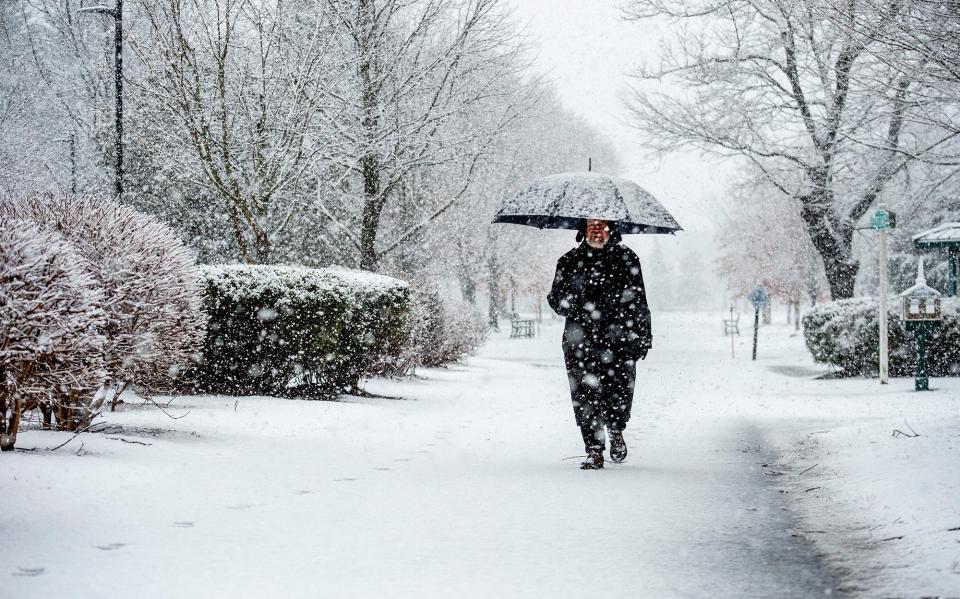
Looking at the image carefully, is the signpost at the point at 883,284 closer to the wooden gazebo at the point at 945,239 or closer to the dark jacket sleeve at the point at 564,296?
the wooden gazebo at the point at 945,239

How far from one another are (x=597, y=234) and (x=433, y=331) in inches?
450

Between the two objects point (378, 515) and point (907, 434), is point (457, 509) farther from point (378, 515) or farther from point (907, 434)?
point (907, 434)

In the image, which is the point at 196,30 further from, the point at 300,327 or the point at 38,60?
the point at 38,60

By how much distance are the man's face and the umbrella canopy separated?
0.09 m

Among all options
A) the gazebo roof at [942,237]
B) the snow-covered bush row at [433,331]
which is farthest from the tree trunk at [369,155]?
the gazebo roof at [942,237]

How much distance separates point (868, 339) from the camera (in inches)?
716

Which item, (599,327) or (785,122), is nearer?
(599,327)

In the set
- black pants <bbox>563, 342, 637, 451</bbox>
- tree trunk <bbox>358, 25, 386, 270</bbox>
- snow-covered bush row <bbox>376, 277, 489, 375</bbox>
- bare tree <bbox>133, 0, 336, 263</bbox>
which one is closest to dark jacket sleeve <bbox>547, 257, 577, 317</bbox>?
black pants <bbox>563, 342, 637, 451</bbox>

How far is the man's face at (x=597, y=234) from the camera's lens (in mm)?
7164

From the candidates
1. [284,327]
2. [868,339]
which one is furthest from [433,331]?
[868,339]

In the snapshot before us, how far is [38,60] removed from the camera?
96.2 ft

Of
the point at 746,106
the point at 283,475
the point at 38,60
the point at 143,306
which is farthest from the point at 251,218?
the point at 38,60

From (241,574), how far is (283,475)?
104 inches

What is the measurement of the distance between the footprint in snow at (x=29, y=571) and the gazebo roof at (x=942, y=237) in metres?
17.3
